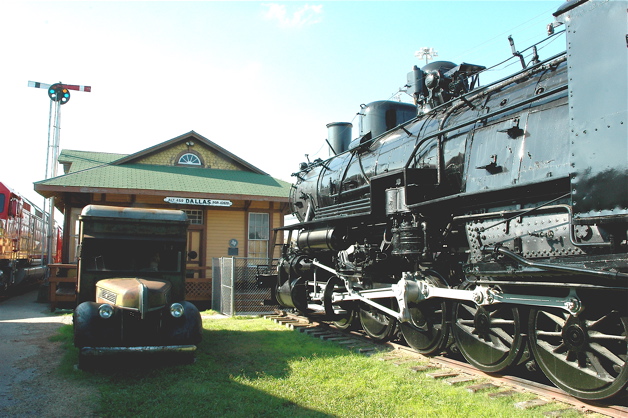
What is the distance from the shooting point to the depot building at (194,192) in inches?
620

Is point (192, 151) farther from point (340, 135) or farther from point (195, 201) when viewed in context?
point (340, 135)

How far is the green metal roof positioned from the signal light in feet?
15.4

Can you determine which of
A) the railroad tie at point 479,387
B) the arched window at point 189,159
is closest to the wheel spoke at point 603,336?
the railroad tie at point 479,387

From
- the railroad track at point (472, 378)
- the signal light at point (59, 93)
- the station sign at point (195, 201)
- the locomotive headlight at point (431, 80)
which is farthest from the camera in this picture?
the signal light at point (59, 93)

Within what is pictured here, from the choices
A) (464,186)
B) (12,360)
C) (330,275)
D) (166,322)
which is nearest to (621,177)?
(464,186)

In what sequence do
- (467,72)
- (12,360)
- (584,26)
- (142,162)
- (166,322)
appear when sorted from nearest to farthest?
(584,26), (166,322), (12,360), (467,72), (142,162)

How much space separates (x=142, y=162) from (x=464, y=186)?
15.0m

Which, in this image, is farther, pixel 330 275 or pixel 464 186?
pixel 330 275

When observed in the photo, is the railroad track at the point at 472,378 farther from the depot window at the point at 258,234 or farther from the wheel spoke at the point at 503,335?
the depot window at the point at 258,234

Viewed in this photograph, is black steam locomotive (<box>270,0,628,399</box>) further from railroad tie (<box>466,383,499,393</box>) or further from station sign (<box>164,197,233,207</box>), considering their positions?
station sign (<box>164,197,233,207</box>)

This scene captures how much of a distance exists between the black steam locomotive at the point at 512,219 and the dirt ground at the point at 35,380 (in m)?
4.26

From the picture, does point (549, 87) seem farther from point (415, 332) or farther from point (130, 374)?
point (130, 374)

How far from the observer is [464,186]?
620 centimetres

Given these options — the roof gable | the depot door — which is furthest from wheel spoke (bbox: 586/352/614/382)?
the roof gable
